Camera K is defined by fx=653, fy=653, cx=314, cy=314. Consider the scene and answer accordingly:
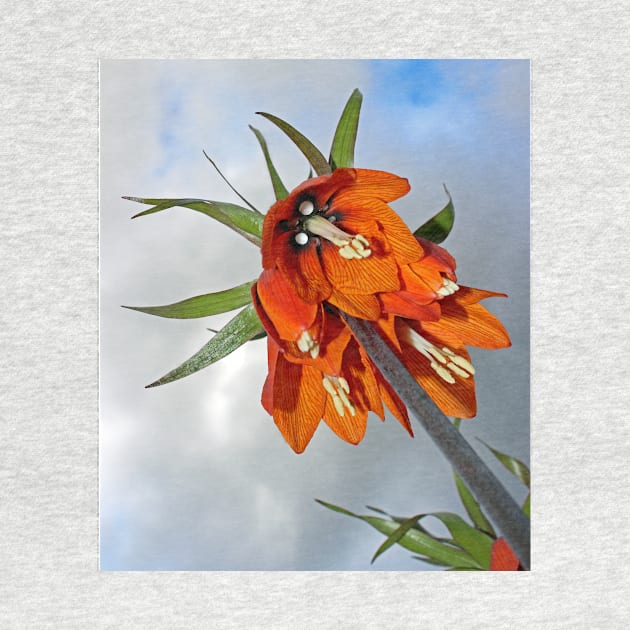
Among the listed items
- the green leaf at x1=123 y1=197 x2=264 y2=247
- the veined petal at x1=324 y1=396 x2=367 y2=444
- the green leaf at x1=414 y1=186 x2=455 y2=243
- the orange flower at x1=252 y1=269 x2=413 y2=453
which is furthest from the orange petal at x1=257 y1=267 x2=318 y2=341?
the green leaf at x1=414 y1=186 x2=455 y2=243

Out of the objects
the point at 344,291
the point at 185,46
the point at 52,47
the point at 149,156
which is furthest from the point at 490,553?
the point at 52,47

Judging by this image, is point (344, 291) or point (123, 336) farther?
point (123, 336)

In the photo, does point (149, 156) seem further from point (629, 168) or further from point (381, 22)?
point (629, 168)

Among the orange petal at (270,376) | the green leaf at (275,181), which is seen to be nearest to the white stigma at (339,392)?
the orange petal at (270,376)

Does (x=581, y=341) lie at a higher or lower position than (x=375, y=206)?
lower

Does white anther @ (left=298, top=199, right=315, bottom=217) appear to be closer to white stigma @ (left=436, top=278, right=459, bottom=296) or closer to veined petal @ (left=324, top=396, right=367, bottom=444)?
white stigma @ (left=436, top=278, right=459, bottom=296)

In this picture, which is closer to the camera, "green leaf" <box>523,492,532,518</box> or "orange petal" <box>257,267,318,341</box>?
"orange petal" <box>257,267,318,341</box>

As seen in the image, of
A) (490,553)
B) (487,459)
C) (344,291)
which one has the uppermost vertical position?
(344,291)
